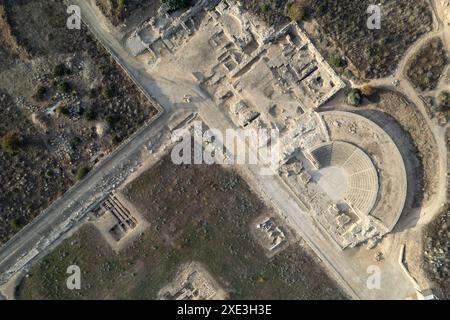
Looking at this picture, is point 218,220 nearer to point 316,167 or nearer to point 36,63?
point 316,167

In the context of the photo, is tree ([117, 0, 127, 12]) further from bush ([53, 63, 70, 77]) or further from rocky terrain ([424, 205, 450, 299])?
rocky terrain ([424, 205, 450, 299])

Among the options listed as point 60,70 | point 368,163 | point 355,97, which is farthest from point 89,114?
point 368,163

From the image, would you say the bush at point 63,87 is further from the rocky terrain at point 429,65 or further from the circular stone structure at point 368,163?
the rocky terrain at point 429,65

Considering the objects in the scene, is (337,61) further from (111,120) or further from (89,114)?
(89,114)

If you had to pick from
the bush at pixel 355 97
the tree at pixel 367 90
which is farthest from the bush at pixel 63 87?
the tree at pixel 367 90
